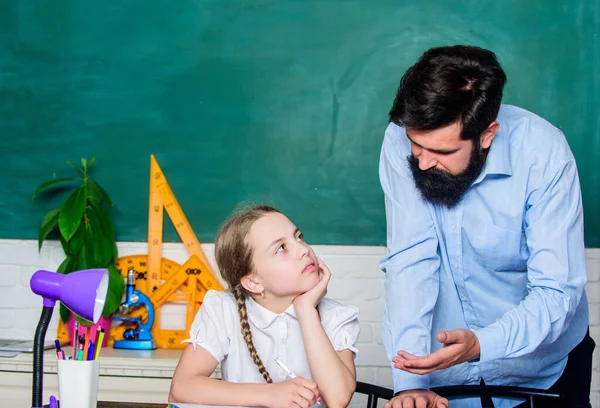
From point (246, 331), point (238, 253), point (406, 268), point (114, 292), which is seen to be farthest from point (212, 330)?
point (114, 292)

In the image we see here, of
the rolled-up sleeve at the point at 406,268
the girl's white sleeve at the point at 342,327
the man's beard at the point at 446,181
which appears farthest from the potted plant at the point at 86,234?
the man's beard at the point at 446,181

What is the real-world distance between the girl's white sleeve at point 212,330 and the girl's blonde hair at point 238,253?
0.05 metres

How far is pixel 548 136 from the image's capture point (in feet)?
5.56

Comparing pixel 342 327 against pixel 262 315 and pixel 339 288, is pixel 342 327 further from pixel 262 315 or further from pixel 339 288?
pixel 339 288

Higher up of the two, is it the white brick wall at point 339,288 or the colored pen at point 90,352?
the white brick wall at point 339,288

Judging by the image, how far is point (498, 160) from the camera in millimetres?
1704

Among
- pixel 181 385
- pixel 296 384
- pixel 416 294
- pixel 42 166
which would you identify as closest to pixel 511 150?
pixel 416 294

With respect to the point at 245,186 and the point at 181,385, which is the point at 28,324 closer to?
the point at 245,186

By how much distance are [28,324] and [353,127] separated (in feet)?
4.77

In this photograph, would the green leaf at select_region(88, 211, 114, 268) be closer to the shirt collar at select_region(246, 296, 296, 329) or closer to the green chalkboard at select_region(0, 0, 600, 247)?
the green chalkboard at select_region(0, 0, 600, 247)

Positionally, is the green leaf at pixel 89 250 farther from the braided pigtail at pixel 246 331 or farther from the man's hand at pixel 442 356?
the man's hand at pixel 442 356

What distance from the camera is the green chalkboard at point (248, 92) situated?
8.75 ft

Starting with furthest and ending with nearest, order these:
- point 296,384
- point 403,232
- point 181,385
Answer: point 403,232, point 181,385, point 296,384

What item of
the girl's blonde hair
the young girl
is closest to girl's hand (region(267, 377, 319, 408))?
the young girl
